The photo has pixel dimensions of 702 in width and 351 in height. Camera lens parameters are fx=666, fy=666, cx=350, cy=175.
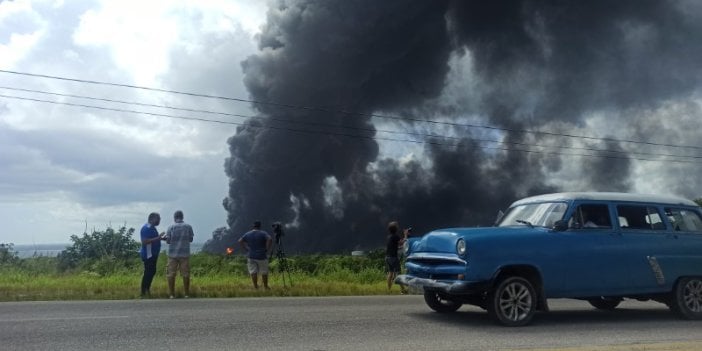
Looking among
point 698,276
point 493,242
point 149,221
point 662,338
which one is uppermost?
point 149,221

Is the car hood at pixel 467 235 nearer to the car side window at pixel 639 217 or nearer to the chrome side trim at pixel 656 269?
the car side window at pixel 639 217

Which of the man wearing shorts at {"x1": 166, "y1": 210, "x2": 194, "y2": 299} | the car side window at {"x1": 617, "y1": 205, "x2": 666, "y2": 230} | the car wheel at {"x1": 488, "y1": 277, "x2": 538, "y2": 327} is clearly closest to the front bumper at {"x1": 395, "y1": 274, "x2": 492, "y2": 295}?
the car wheel at {"x1": 488, "y1": 277, "x2": 538, "y2": 327}

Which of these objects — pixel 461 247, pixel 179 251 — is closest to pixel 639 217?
pixel 461 247

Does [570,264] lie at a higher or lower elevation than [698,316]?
higher

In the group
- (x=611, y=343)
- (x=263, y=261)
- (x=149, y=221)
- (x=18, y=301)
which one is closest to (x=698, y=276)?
(x=611, y=343)

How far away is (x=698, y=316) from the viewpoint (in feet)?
31.8

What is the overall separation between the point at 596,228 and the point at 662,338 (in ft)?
5.97

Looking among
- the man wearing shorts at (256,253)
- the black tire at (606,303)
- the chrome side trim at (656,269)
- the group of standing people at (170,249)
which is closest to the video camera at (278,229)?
the man wearing shorts at (256,253)

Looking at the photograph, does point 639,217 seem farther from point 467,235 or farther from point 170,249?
point 170,249

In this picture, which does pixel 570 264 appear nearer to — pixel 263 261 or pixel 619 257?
pixel 619 257

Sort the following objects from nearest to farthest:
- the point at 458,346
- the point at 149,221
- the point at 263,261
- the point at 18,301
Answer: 1. the point at 458,346
2. the point at 18,301
3. the point at 149,221
4. the point at 263,261

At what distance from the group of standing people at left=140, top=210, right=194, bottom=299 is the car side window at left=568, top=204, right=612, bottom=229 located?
7.57 meters

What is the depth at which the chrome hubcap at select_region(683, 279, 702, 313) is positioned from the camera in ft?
31.8

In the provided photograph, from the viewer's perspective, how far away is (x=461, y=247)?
855 cm
